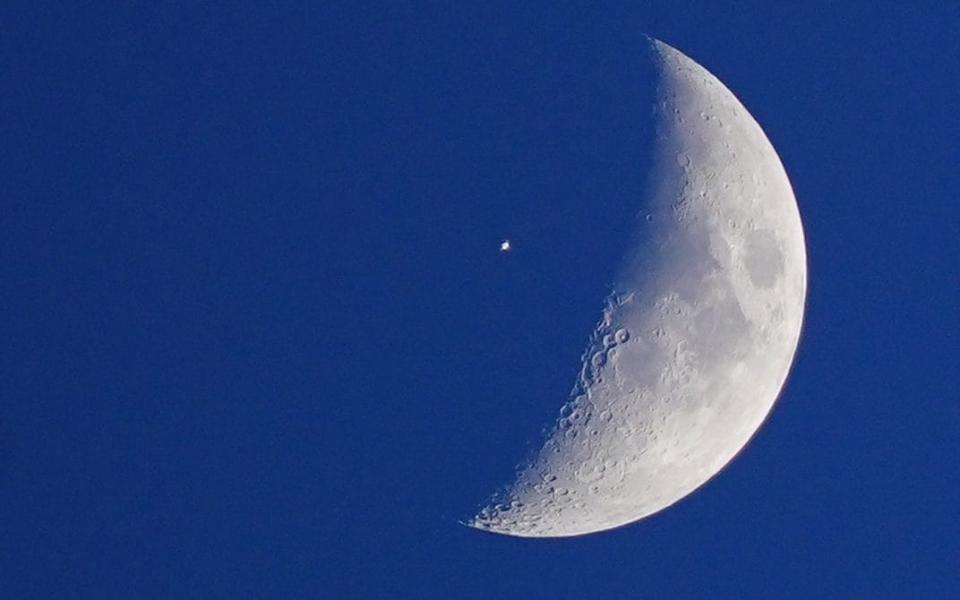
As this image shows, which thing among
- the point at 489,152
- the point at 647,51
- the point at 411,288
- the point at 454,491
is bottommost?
the point at 454,491

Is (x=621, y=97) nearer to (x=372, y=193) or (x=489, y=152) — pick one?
(x=489, y=152)

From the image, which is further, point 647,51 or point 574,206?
point 647,51

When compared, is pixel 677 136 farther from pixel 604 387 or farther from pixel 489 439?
pixel 489 439

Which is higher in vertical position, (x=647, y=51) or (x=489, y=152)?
(x=647, y=51)

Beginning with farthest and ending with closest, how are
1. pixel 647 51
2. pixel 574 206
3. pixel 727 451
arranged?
pixel 727 451 < pixel 647 51 < pixel 574 206

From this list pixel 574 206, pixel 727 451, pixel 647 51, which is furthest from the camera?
pixel 727 451

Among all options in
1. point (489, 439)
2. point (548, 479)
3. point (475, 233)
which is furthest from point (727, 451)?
point (475, 233)
